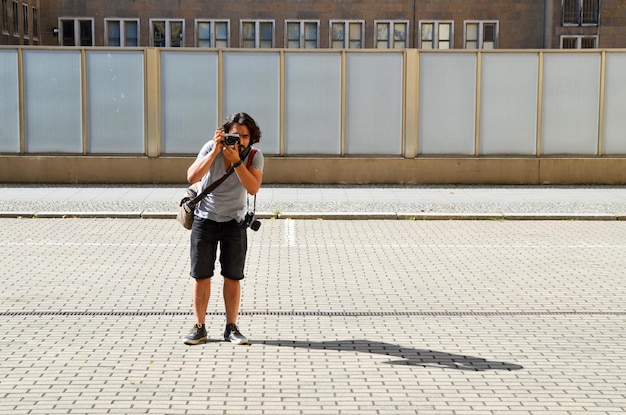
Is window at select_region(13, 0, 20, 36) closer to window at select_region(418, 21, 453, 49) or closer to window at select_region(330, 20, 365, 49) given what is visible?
window at select_region(330, 20, 365, 49)

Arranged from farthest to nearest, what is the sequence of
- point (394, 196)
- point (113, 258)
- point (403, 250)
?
point (394, 196) < point (403, 250) < point (113, 258)

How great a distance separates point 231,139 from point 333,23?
50.6 meters

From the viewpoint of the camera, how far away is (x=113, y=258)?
12445 millimetres

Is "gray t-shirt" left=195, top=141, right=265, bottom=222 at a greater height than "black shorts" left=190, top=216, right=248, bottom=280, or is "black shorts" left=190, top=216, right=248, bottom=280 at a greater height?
"gray t-shirt" left=195, top=141, right=265, bottom=222

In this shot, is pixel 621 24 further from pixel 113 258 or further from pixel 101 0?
pixel 113 258

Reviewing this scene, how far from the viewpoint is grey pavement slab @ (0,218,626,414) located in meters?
6.34

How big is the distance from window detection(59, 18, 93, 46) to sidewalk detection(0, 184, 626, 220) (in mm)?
37479

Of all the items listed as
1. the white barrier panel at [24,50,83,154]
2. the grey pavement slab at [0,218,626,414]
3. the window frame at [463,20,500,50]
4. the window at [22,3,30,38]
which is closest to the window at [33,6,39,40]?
the window at [22,3,30,38]

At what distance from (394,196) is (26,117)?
7.76 m

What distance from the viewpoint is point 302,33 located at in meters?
57.4

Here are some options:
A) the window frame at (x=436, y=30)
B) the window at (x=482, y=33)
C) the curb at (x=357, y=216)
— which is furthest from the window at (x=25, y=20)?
the curb at (x=357, y=216)

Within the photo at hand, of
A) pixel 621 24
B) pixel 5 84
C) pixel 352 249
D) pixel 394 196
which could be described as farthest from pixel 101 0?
pixel 352 249

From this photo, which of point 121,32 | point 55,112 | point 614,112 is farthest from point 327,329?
point 121,32

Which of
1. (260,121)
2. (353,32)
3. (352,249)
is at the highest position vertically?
(353,32)
